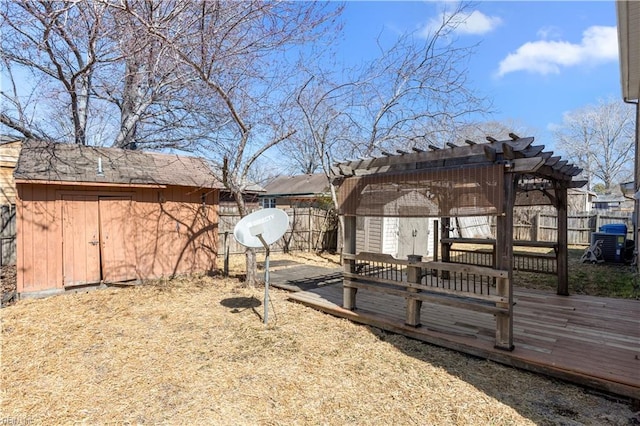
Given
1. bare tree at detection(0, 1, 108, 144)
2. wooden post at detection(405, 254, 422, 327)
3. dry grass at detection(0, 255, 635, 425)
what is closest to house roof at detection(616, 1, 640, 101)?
wooden post at detection(405, 254, 422, 327)

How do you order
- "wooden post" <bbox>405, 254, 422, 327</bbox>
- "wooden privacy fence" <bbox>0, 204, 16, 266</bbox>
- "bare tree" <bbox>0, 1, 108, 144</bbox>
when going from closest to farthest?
"wooden post" <bbox>405, 254, 422, 327</bbox>, "wooden privacy fence" <bbox>0, 204, 16, 266</bbox>, "bare tree" <bbox>0, 1, 108, 144</bbox>

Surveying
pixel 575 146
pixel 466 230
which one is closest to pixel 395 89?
pixel 466 230

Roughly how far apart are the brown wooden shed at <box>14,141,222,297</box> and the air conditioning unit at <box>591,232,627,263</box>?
37.5ft

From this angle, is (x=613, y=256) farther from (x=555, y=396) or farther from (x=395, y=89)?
(x=555, y=396)

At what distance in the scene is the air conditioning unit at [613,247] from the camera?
10172 mm

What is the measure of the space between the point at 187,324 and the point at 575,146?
3879cm

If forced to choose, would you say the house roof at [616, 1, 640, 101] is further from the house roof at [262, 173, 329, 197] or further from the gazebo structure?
the house roof at [262, 173, 329, 197]

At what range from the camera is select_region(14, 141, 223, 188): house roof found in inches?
262

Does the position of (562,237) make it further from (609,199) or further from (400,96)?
(609,199)

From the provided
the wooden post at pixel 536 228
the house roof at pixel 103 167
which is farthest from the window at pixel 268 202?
the wooden post at pixel 536 228

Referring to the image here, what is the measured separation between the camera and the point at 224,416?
2.87 m

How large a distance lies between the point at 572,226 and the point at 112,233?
56.7 ft

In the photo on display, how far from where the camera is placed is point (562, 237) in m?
5.92

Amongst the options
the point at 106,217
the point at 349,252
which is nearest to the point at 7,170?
the point at 106,217
